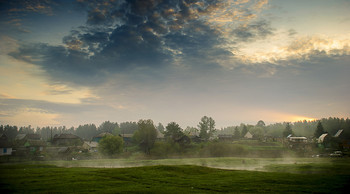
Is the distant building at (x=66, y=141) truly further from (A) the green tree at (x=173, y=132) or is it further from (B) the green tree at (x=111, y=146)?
(A) the green tree at (x=173, y=132)

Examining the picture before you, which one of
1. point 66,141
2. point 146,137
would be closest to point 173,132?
point 146,137

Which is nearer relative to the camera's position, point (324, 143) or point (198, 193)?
point (198, 193)

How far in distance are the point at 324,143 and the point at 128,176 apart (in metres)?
126

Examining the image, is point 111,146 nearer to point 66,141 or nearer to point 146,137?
point 146,137

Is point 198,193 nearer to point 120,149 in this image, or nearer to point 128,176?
point 128,176

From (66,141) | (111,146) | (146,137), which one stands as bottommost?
(66,141)

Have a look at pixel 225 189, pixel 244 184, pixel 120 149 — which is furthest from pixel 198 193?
pixel 120 149

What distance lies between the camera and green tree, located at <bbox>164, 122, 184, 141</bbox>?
133250mm

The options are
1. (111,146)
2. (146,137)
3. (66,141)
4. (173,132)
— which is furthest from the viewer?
(66,141)

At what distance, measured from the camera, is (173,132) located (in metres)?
135

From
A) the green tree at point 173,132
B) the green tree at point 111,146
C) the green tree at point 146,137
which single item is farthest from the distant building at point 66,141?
the green tree at point 173,132

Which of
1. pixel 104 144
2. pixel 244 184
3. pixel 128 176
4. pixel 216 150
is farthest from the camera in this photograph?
pixel 216 150

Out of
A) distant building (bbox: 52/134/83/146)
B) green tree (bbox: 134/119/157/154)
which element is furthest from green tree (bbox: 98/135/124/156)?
distant building (bbox: 52/134/83/146)

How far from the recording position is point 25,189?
3086 cm
